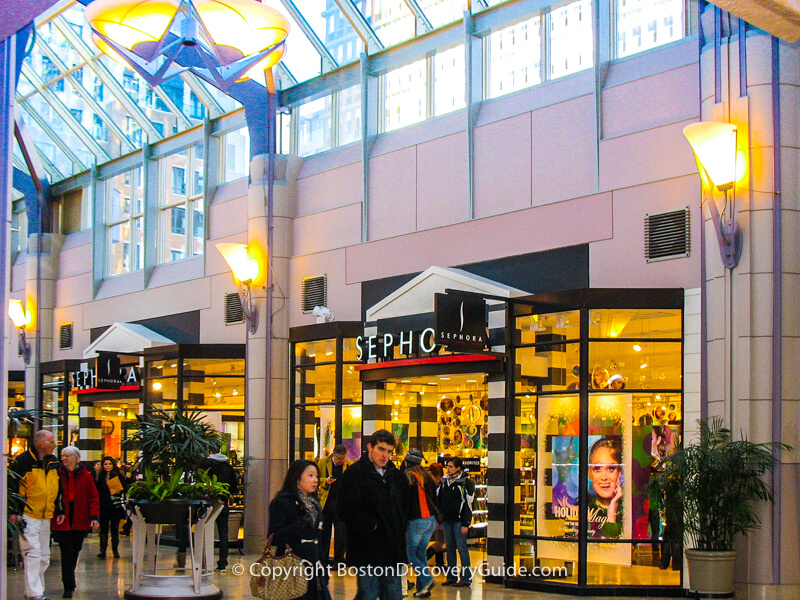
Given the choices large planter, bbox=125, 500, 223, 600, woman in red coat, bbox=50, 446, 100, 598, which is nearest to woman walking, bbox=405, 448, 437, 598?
large planter, bbox=125, 500, 223, 600

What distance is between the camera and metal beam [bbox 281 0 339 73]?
682 inches

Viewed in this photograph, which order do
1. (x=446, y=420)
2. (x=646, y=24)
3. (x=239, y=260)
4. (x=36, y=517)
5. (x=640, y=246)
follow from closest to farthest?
(x=36, y=517) → (x=640, y=246) → (x=646, y=24) → (x=239, y=260) → (x=446, y=420)

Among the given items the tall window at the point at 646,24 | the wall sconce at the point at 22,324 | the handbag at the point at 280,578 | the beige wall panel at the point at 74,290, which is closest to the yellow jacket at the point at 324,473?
the tall window at the point at 646,24

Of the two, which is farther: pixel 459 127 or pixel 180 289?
pixel 180 289

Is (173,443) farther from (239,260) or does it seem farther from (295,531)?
(295,531)

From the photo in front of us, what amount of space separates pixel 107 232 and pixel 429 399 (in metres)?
10.3

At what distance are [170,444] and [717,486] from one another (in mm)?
8414

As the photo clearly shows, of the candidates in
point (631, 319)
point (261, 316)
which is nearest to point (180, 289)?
point (261, 316)

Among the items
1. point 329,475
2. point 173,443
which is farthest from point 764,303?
point 173,443

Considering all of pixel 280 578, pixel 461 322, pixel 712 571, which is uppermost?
pixel 461 322

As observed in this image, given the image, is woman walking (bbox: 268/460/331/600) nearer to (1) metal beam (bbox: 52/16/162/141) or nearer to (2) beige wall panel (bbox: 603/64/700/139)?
(2) beige wall panel (bbox: 603/64/700/139)

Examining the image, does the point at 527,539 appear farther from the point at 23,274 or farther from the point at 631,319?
the point at 23,274

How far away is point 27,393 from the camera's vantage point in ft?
79.4

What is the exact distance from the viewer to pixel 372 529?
25.0 ft
